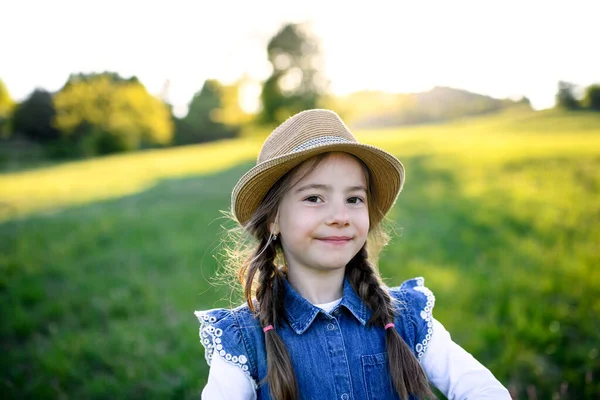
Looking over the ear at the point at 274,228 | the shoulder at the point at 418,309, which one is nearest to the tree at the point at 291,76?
the ear at the point at 274,228

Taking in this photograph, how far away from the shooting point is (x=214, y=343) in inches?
72.8

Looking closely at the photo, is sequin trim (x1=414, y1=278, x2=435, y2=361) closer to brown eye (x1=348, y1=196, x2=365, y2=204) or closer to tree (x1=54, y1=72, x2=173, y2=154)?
brown eye (x1=348, y1=196, x2=365, y2=204)

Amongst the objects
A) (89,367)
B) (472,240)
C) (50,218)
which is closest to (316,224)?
(89,367)

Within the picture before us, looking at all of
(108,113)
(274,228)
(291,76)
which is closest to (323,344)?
(274,228)

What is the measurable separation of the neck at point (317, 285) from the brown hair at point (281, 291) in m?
0.09

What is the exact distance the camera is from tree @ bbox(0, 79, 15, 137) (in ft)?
100

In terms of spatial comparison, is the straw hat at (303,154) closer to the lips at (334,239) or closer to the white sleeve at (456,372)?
the lips at (334,239)

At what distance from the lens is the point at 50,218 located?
9.34 meters

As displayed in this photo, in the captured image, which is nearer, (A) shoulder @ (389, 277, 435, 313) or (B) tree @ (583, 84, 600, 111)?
(A) shoulder @ (389, 277, 435, 313)

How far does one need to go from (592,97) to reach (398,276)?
27.7 feet

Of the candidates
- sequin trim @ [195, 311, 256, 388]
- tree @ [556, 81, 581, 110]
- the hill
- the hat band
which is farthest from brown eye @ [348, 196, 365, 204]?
the hill

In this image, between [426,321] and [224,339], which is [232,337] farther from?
[426,321]

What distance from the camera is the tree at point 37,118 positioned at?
3092cm

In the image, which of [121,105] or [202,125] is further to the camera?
[202,125]
